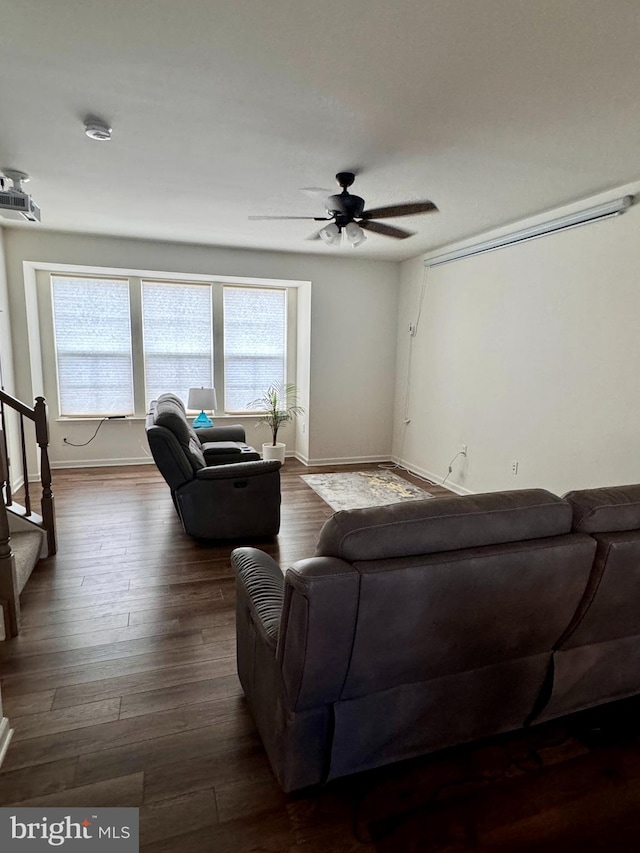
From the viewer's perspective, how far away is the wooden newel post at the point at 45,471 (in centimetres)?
304

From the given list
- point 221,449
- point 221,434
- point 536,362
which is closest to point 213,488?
point 221,449

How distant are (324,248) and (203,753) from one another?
191 inches

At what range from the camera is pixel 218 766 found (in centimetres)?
163

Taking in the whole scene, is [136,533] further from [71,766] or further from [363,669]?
[363,669]

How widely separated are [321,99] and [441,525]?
2024 millimetres

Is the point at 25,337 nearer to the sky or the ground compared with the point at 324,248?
nearer to the ground

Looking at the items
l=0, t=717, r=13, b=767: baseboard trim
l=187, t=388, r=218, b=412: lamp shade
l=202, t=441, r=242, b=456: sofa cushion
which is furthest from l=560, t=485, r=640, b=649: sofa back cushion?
l=187, t=388, r=218, b=412: lamp shade

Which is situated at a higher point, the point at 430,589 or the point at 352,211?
the point at 352,211

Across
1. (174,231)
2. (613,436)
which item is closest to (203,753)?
(613,436)

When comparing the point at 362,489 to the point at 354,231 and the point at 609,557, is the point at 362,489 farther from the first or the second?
the point at 609,557

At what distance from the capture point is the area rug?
464 centimetres

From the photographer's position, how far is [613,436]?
332 centimetres

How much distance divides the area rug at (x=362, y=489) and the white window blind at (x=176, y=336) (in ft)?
6.46

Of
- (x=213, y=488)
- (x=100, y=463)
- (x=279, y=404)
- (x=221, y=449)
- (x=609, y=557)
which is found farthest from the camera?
(x=279, y=404)
